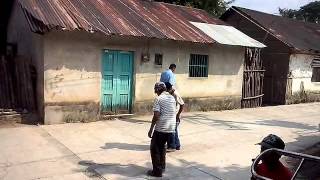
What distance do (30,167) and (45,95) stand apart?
3454mm

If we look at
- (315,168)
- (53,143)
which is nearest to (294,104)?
(315,168)

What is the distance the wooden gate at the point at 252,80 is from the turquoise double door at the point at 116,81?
553 centimetres

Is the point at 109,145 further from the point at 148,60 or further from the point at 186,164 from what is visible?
the point at 148,60

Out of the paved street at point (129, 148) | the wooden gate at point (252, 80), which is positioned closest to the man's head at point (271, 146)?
the paved street at point (129, 148)

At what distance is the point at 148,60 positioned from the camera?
39.1 ft

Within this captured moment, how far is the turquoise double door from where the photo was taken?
36.5 ft

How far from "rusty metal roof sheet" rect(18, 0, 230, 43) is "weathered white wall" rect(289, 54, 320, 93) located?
16.1ft

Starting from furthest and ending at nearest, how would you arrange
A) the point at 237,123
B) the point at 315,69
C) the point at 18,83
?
the point at 315,69 → the point at 237,123 → the point at 18,83

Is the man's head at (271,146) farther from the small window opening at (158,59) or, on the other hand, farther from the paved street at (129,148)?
the small window opening at (158,59)

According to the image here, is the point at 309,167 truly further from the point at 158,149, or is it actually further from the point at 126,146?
the point at 126,146

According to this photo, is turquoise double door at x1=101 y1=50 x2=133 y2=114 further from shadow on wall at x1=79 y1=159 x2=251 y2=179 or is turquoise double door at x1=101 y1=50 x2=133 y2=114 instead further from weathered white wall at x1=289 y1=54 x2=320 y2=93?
weathered white wall at x1=289 y1=54 x2=320 y2=93

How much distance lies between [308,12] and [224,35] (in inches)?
1462

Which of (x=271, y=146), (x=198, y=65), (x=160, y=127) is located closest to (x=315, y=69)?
(x=198, y=65)

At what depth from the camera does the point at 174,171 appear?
6941 mm
